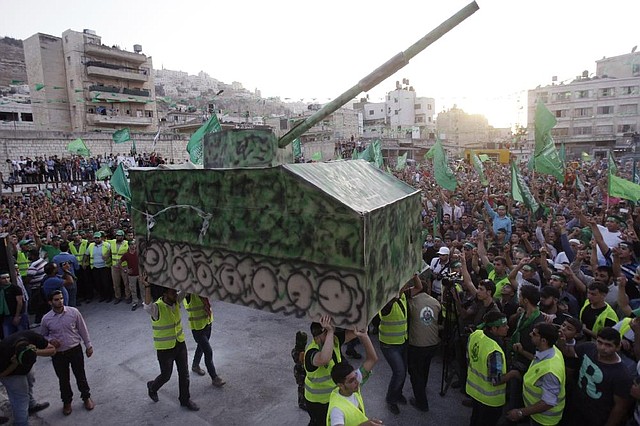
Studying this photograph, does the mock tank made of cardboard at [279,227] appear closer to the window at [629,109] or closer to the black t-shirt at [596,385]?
the black t-shirt at [596,385]

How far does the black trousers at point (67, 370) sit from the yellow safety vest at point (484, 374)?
18.3 ft

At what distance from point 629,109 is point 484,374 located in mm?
64835

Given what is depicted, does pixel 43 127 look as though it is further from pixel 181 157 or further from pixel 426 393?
pixel 426 393

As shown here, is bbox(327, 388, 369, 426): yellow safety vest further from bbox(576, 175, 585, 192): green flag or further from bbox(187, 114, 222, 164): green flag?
bbox(576, 175, 585, 192): green flag

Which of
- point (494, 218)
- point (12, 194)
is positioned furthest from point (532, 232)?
point (12, 194)

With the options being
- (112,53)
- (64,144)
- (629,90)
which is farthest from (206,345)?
(629,90)

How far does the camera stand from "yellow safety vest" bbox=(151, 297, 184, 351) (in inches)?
229

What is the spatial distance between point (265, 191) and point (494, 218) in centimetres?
867

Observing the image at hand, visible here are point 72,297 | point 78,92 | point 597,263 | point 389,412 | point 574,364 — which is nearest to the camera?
point 574,364

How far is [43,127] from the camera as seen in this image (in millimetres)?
48938

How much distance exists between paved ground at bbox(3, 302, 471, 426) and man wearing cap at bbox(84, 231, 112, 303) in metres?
2.04

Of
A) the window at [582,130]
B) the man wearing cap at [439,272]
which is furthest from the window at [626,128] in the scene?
the man wearing cap at [439,272]

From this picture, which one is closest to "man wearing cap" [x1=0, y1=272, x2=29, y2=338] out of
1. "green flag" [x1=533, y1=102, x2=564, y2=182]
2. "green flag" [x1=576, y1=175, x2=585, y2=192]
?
"green flag" [x1=533, y1=102, x2=564, y2=182]

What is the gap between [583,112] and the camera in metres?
57.0
